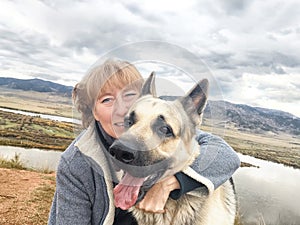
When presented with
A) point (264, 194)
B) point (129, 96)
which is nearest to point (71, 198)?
point (129, 96)

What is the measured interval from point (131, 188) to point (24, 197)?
22.0 ft

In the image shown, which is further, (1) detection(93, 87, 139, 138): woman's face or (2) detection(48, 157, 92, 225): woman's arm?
(2) detection(48, 157, 92, 225): woman's arm

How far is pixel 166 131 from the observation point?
2.25m

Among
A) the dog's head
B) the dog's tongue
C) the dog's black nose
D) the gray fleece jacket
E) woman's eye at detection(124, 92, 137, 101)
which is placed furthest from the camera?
the gray fleece jacket

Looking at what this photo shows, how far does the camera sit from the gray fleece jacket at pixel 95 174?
2.63 metres

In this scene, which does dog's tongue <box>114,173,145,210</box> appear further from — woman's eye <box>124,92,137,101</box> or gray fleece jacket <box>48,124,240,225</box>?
woman's eye <box>124,92,137,101</box>

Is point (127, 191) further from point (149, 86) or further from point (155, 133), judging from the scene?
point (149, 86)

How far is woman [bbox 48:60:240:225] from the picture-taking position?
2.48 meters

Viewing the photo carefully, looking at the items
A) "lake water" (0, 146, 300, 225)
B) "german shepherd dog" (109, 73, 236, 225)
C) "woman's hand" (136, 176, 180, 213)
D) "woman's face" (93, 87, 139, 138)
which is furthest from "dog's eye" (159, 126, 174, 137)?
"lake water" (0, 146, 300, 225)

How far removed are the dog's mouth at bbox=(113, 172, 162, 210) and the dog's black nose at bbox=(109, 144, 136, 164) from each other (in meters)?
0.17

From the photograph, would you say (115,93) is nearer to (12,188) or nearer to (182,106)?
(182,106)

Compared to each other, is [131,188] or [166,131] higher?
[166,131]

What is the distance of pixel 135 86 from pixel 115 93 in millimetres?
142

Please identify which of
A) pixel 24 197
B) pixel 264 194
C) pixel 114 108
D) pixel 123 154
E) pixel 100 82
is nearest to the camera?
pixel 123 154
